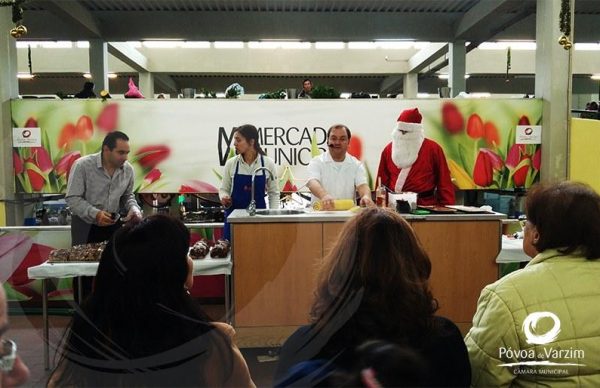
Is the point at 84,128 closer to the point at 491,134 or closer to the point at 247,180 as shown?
the point at 247,180

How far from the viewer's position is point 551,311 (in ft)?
3.32

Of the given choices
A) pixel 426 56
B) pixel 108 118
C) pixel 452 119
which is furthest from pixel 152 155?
pixel 426 56

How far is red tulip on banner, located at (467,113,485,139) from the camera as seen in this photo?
4285 mm

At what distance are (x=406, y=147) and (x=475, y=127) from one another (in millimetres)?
1374

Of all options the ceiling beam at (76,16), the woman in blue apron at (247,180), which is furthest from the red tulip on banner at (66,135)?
the ceiling beam at (76,16)

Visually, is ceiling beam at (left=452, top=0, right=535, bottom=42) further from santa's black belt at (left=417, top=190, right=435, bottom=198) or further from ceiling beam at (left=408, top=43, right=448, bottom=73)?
santa's black belt at (left=417, top=190, right=435, bottom=198)

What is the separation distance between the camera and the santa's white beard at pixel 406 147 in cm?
315

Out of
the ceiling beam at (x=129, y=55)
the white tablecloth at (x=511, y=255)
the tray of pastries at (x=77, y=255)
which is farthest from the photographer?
the ceiling beam at (x=129, y=55)

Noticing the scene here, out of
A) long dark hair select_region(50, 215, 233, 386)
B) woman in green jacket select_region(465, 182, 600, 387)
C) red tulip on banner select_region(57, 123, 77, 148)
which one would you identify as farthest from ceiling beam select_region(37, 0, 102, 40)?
woman in green jacket select_region(465, 182, 600, 387)

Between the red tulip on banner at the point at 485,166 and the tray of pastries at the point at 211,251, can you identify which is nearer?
the tray of pastries at the point at 211,251

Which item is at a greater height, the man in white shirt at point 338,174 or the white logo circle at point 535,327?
the man in white shirt at point 338,174

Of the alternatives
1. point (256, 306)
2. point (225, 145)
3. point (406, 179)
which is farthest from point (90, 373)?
point (225, 145)

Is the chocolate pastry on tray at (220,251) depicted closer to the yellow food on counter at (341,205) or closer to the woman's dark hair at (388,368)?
the yellow food on counter at (341,205)

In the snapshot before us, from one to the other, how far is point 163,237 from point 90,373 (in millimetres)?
272
